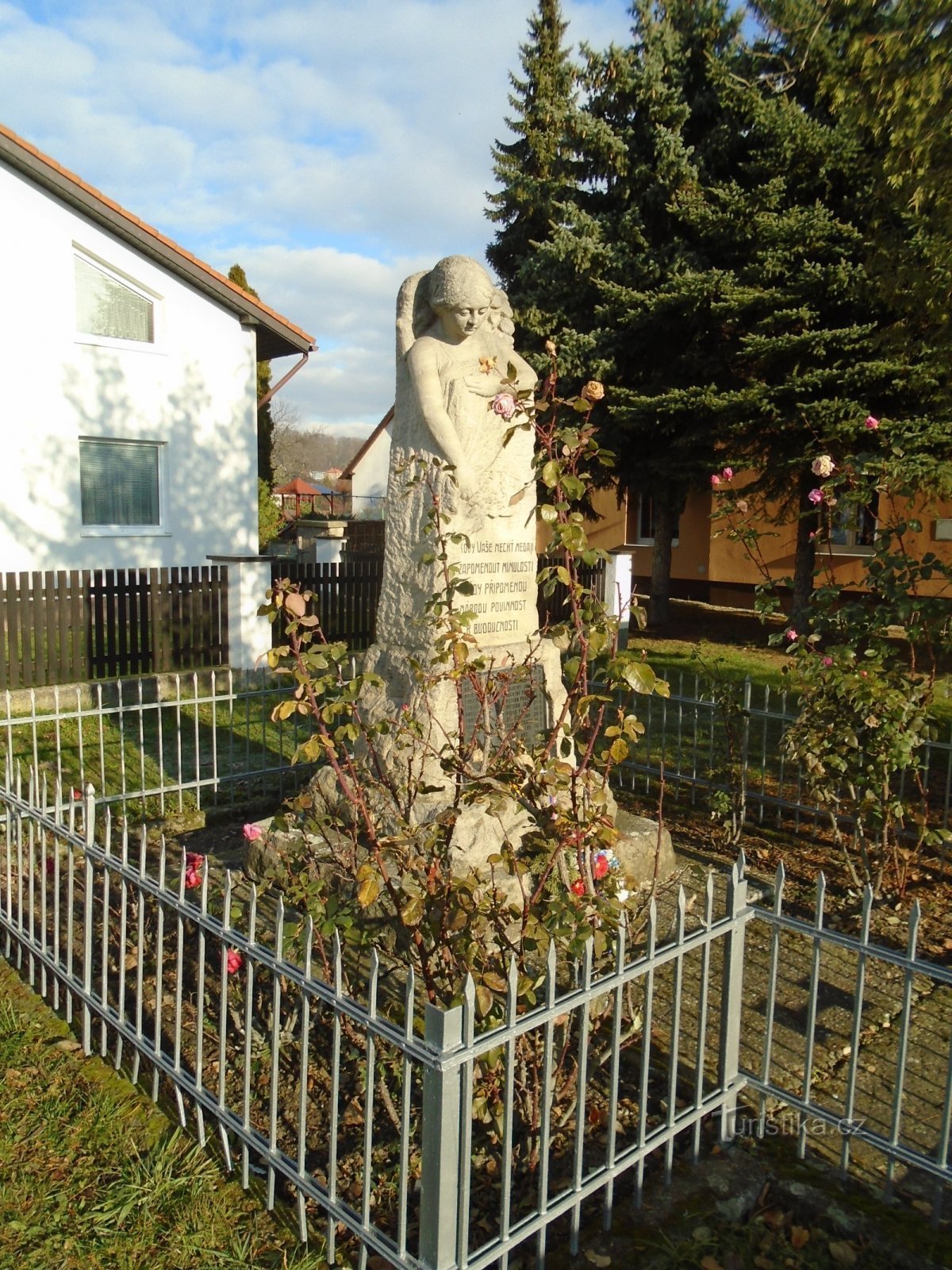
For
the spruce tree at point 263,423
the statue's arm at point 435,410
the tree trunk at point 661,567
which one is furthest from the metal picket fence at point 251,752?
the spruce tree at point 263,423

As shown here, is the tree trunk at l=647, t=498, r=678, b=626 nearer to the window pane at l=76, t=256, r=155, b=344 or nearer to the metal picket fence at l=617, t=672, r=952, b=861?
the metal picket fence at l=617, t=672, r=952, b=861

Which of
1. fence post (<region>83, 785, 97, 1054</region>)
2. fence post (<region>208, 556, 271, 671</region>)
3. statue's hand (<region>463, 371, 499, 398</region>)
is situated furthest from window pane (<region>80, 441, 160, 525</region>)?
fence post (<region>83, 785, 97, 1054</region>)

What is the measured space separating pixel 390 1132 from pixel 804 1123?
3.89 ft

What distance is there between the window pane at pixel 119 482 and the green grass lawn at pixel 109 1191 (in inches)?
418

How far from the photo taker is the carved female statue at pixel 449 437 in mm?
4680

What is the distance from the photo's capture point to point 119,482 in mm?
12891

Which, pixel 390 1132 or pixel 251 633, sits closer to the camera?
pixel 390 1132

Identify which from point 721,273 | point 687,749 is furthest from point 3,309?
point 687,749

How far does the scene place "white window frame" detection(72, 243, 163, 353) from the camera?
40.1 feet

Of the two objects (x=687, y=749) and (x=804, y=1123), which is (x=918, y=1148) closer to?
(x=804, y=1123)

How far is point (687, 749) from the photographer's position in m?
7.39

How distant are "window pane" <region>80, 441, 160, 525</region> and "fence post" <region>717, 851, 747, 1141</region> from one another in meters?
11.7

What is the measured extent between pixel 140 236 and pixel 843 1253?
42.2 ft

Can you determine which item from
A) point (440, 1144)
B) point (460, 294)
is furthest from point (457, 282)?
point (440, 1144)
